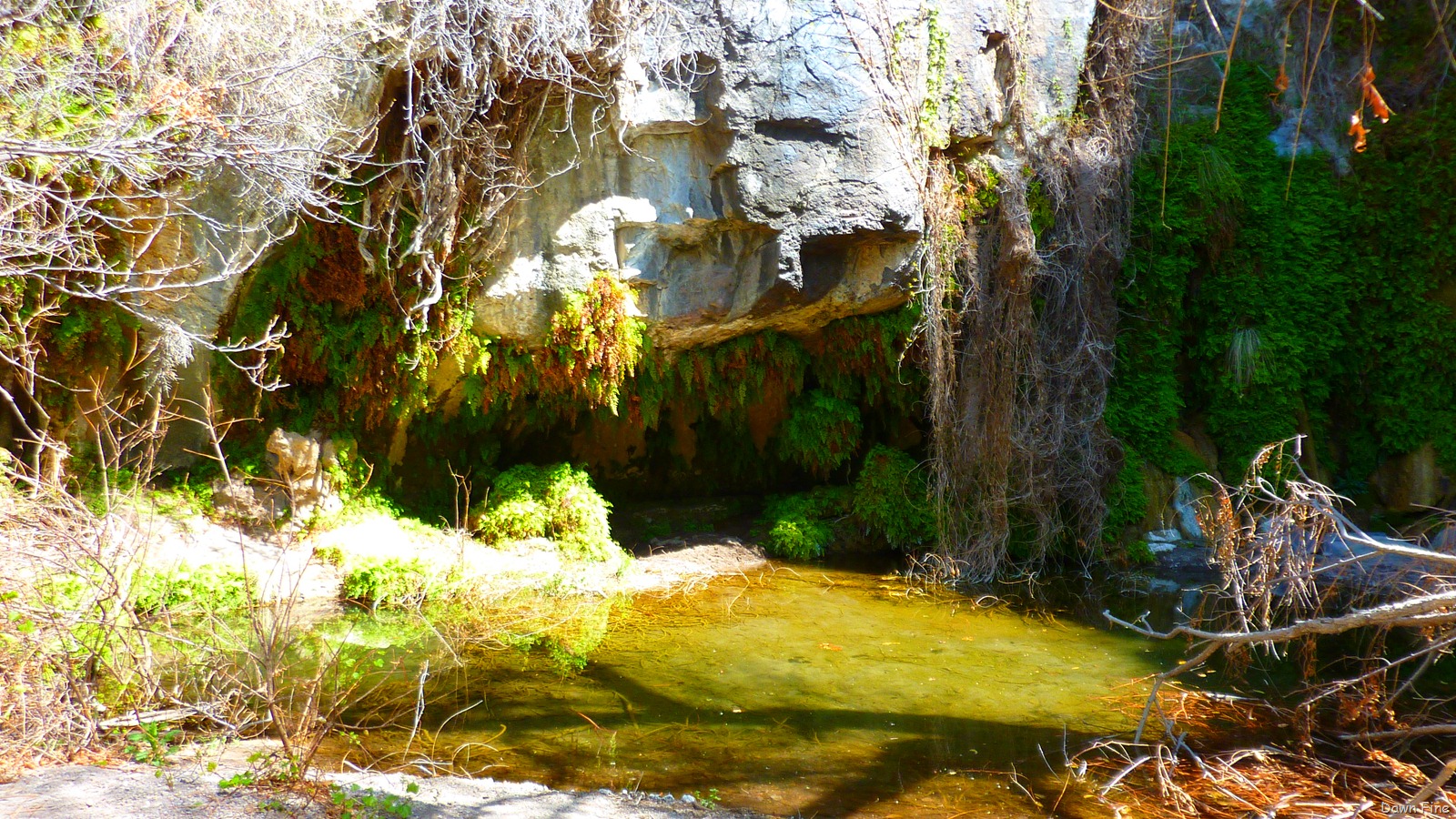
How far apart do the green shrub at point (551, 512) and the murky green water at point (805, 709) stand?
1265mm

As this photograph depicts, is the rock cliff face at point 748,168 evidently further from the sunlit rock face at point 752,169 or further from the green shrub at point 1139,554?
the green shrub at point 1139,554

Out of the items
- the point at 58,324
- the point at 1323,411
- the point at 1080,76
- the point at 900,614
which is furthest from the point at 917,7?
the point at 58,324

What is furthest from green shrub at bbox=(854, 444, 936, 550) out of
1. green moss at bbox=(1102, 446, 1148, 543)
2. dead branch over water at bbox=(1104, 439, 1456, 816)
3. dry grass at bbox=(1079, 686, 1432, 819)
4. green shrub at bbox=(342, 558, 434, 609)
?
green shrub at bbox=(342, 558, 434, 609)

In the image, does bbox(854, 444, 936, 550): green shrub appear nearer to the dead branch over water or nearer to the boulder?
the dead branch over water

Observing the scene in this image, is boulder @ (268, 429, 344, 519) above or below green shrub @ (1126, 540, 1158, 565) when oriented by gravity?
above

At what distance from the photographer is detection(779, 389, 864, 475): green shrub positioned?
32.8 ft

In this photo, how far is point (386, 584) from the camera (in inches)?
283

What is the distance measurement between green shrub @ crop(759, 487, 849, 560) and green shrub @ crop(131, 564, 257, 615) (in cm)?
503

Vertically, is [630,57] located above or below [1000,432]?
above

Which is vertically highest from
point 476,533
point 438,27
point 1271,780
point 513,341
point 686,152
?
point 438,27

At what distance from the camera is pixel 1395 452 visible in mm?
9758

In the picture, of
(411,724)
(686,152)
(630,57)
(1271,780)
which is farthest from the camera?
(686,152)

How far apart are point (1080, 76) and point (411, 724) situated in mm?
8928

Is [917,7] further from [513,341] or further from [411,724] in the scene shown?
[411,724]
